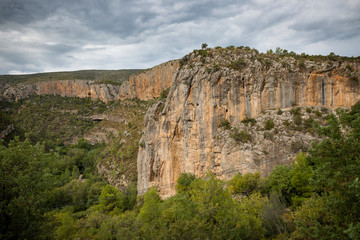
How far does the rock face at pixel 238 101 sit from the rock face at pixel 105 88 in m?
30.9

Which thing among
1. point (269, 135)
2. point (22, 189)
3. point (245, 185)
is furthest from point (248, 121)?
point (22, 189)

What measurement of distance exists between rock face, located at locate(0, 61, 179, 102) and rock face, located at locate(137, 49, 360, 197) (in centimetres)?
3087

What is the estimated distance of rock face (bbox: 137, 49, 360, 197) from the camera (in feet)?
69.6

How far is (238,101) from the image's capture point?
23.6m

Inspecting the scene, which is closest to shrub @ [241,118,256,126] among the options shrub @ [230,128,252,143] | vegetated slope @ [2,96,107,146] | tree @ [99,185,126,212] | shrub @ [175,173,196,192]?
shrub @ [230,128,252,143]

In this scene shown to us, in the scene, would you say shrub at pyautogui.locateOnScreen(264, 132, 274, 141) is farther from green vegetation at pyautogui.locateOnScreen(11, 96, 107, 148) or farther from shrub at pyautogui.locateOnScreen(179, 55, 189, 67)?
green vegetation at pyautogui.locateOnScreen(11, 96, 107, 148)

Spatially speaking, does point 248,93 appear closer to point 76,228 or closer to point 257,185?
point 257,185

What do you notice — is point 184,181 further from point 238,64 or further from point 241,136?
point 238,64

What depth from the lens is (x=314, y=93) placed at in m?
22.8

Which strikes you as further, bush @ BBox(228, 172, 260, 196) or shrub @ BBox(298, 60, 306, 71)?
shrub @ BBox(298, 60, 306, 71)

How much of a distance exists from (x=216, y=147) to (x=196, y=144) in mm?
2652

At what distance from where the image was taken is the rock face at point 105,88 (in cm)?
5862

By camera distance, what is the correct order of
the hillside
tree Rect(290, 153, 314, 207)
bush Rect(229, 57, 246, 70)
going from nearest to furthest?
1. the hillside
2. tree Rect(290, 153, 314, 207)
3. bush Rect(229, 57, 246, 70)

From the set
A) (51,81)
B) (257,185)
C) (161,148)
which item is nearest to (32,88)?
(51,81)
